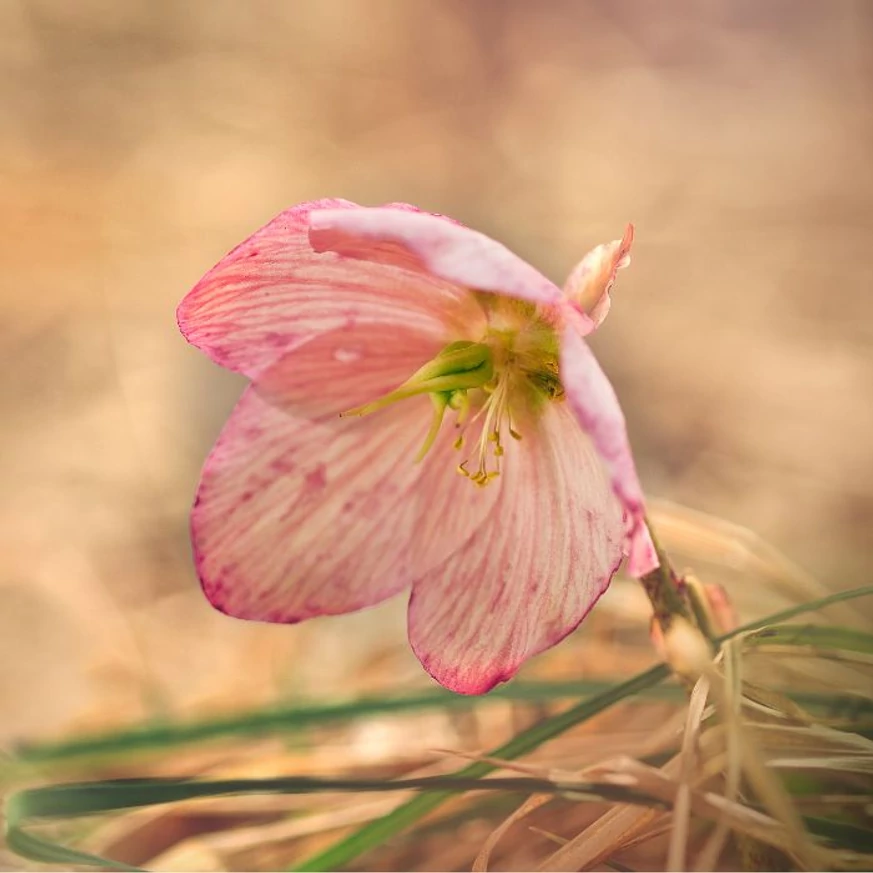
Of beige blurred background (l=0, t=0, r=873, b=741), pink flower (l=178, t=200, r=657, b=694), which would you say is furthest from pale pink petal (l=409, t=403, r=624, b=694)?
beige blurred background (l=0, t=0, r=873, b=741)

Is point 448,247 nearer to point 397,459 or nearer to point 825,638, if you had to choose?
point 397,459

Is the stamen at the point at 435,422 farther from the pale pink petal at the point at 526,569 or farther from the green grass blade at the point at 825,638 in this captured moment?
the green grass blade at the point at 825,638

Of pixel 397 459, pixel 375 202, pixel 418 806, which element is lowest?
pixel 418 806

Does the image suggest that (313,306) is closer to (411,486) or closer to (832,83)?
(411,486)

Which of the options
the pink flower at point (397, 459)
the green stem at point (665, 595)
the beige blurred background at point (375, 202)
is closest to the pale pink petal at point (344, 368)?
the pink flower at point (397, 459)

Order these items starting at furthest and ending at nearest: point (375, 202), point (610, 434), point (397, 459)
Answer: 1. point (375, 202)
2. point (397, 459)
3. point (610, 434)

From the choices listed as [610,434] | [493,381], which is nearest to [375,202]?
[493,381]

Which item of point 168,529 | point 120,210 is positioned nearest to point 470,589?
point 168,529
